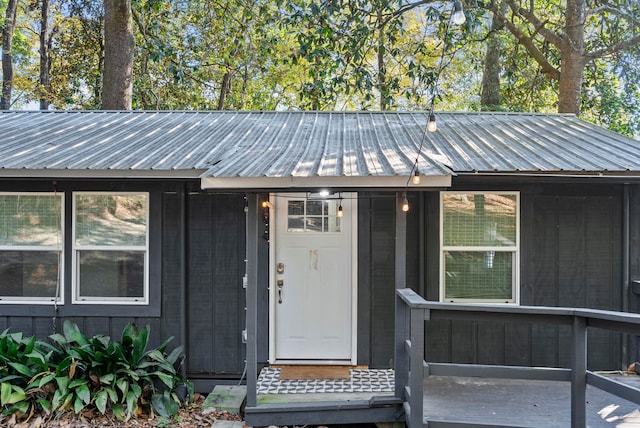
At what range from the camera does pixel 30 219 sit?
5.02m

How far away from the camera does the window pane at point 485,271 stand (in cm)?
496

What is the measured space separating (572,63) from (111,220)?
10.5 meters

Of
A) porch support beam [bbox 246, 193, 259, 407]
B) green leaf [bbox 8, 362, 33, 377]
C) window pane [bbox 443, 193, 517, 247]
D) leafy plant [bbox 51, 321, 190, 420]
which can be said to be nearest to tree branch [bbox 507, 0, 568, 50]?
window pane [bbox 443, 193, 517, 247]

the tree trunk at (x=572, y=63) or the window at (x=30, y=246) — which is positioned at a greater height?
the tree trunk at (x=572, y=63)

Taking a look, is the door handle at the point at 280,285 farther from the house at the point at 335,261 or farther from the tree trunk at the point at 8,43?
the tree trunk at the point at 8,43

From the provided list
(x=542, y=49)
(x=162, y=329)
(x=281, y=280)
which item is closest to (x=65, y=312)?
(x=162, y=329)

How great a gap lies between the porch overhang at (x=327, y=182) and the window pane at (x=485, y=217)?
1269mm

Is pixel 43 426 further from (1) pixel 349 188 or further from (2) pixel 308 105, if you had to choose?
(2) pixel 308 105

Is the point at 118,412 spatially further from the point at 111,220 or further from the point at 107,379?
the point at 111,220

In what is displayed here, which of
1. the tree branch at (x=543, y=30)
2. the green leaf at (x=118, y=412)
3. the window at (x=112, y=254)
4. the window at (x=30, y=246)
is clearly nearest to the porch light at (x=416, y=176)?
the window at (x=112, y=254)

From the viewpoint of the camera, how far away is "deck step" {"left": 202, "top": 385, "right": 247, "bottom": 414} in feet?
14.4

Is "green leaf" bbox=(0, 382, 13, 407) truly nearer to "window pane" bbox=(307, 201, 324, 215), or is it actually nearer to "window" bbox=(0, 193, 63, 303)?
"window" bbox=(0, 193, 63, 303)

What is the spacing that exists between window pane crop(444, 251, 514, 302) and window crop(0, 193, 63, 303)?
173 inches

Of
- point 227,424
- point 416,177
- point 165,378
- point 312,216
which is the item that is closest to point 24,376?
point 165,378
